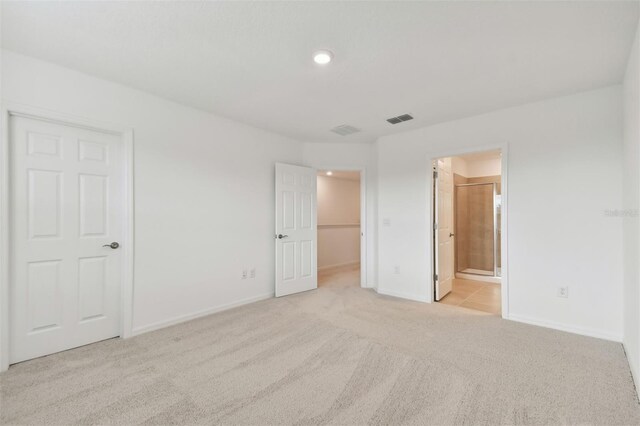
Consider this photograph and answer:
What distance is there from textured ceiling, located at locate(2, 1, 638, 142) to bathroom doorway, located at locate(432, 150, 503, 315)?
1.96m

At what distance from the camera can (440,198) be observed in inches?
159

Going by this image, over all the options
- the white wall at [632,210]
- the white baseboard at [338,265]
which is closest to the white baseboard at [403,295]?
the white wall at [632,210]

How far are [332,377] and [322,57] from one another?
2.41m

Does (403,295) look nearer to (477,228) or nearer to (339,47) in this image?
(477,228)

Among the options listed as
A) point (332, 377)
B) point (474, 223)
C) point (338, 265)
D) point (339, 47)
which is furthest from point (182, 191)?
point (474, 223)

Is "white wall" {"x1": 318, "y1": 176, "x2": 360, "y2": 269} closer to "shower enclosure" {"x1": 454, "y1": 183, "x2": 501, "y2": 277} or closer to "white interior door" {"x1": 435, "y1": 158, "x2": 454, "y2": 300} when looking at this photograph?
"shower enclosure" {"x1": 454, "y1": 183, "x2": 501, "y2": 277}

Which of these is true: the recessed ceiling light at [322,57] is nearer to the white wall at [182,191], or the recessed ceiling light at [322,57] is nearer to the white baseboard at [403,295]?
the white wall at [182,191]

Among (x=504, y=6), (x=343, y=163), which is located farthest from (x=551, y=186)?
(x=343, y=163)

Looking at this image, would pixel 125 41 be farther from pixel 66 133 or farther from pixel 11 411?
pixel 11 411

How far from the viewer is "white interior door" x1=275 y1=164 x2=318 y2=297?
4141mm

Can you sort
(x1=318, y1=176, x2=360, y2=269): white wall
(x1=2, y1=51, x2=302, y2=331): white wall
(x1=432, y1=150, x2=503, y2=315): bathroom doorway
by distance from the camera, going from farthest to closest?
(x1=318, y1=176, x2=360, y2=269): white wall, (x1=432, y1=150, x2=503, y2=315): bathroom doorway, (x1=2, y1=51, x2=302, y2=331): white wall

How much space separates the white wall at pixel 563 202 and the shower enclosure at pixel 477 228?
8.67 feet

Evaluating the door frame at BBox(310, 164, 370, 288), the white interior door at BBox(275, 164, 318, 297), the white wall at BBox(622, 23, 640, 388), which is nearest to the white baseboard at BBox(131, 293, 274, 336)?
the white interior door at BBox(275, 164, 318, 297)

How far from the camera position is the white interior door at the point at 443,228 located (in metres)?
3.97
